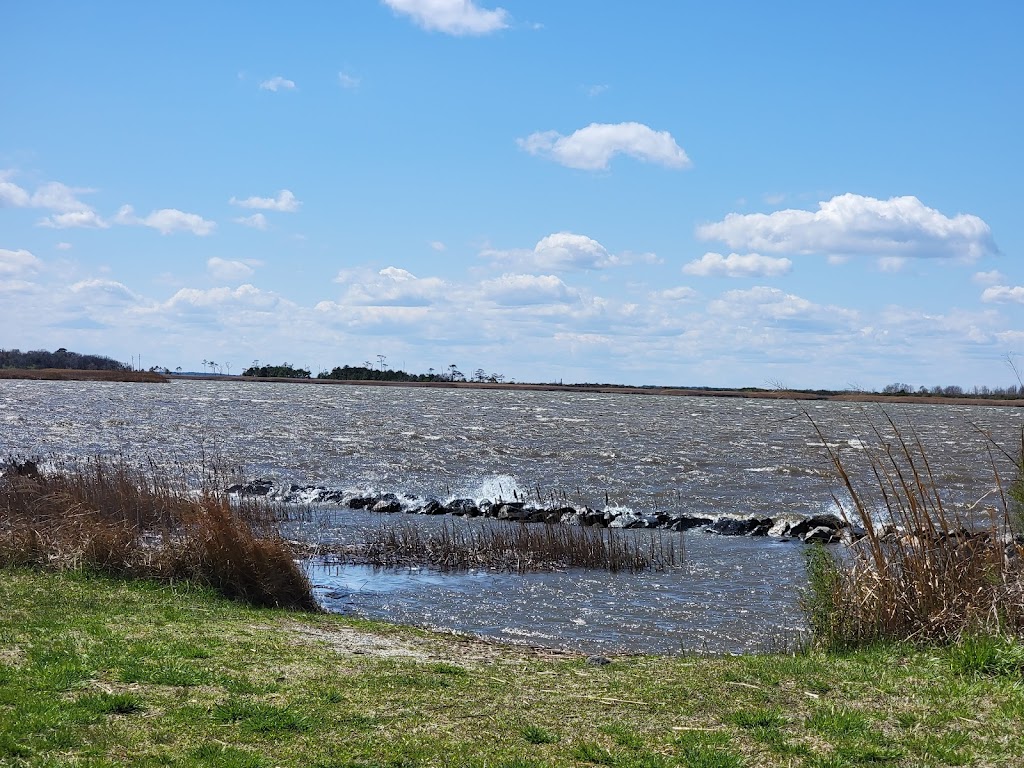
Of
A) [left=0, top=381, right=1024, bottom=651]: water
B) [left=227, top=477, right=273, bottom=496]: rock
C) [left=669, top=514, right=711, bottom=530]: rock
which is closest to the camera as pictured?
[left=0, top=381, right=1024, bottom=651]: water

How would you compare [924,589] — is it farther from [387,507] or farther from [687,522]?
[387,507]

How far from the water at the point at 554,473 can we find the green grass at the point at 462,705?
11.9 ft

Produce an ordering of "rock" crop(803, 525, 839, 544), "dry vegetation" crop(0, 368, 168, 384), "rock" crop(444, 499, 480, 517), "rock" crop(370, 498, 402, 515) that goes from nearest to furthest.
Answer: "rock" crop(803, 525, 839, 544), "rock" crop(444, 499, 480, 517), "rock" crop(370, 498, 402, 515), "dry vegetation" crop(0, 368, 168, 384)

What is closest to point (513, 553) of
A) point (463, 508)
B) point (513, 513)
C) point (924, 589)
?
point (513, 513)

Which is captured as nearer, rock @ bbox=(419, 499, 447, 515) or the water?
the water

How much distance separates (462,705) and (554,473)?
33222mm

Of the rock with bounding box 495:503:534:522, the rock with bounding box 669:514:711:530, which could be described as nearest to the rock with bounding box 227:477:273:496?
the rock with bounding box 495:503:534:522

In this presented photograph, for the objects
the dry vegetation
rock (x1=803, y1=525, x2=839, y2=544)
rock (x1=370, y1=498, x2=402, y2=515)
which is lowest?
rock (x1=370, y1=498, x2=402, y2=515)

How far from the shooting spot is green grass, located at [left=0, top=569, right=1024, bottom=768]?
642cm

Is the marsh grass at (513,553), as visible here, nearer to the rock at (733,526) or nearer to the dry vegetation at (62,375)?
the rock at (733,526)

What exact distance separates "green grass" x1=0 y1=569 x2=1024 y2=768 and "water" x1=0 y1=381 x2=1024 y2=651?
3614 mm

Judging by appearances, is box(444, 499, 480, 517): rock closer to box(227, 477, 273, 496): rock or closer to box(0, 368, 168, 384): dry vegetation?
box(227, 477, 273, 496): rock

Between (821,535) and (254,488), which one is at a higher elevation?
(821,535)

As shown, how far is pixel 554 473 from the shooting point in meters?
40.8
